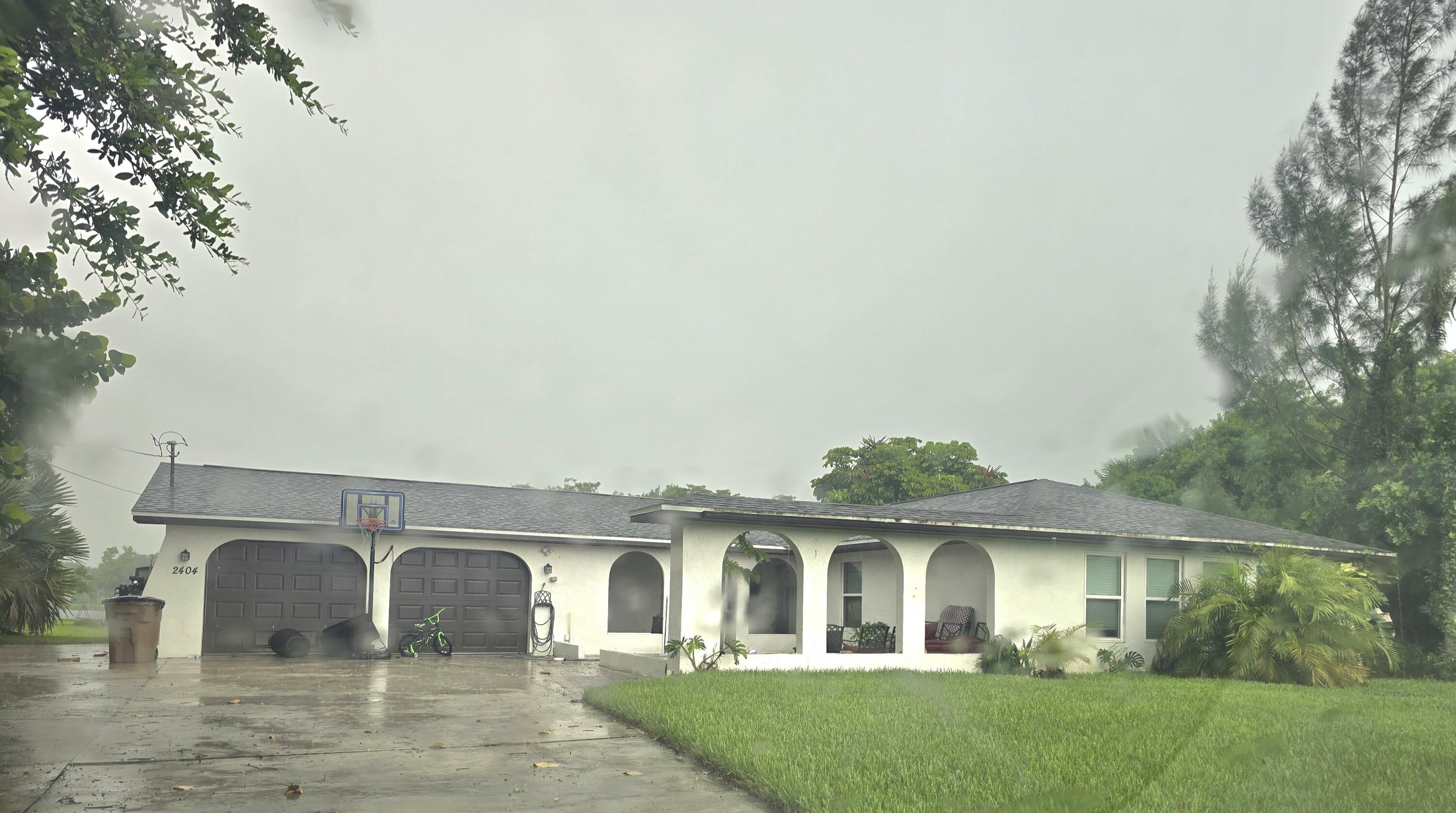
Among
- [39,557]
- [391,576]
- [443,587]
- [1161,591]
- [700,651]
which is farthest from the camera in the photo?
[443,587]

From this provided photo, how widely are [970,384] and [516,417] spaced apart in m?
10.9

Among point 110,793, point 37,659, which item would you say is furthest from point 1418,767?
point 37,659

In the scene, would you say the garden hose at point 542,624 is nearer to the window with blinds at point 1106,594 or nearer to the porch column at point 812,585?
the porch column at point 812,585

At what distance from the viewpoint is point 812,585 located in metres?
15.0

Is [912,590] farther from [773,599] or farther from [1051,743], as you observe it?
[773,599]

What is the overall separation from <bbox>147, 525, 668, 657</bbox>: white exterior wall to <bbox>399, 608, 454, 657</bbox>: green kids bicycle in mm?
482

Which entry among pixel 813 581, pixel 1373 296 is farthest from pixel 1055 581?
pixel 1373 296

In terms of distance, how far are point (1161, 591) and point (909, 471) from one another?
2947cm

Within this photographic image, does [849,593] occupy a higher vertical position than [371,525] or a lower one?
lower

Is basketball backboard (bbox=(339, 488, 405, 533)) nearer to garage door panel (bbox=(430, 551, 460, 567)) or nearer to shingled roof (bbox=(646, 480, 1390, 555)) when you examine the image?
garage door panel (bbox=(430, 551, 460, 567))

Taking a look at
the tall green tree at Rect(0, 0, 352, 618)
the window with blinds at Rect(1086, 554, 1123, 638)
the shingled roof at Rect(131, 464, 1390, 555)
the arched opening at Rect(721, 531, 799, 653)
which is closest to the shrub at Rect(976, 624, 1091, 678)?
the window with blinds at Rect(1086, 554, 1123, 638)

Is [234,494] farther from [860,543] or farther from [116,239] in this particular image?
[116,239]

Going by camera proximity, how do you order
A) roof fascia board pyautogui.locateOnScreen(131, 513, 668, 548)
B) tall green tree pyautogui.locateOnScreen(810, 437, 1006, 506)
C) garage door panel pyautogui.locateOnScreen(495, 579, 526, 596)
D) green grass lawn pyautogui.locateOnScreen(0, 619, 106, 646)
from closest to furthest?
roof fascia board pyautogui.locateOnScreen(131, 513, 668, 548) → garage door panel pyautogui.locateOnScreen(495, 579, 526, 596) → green grass lawn pyautogui.locateOnScreen(0, 619, 106, 646) → tall green tree pyautogui.locateOnScreen(810, 437, 1006, 506)

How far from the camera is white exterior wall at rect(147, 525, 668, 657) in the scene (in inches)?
682
